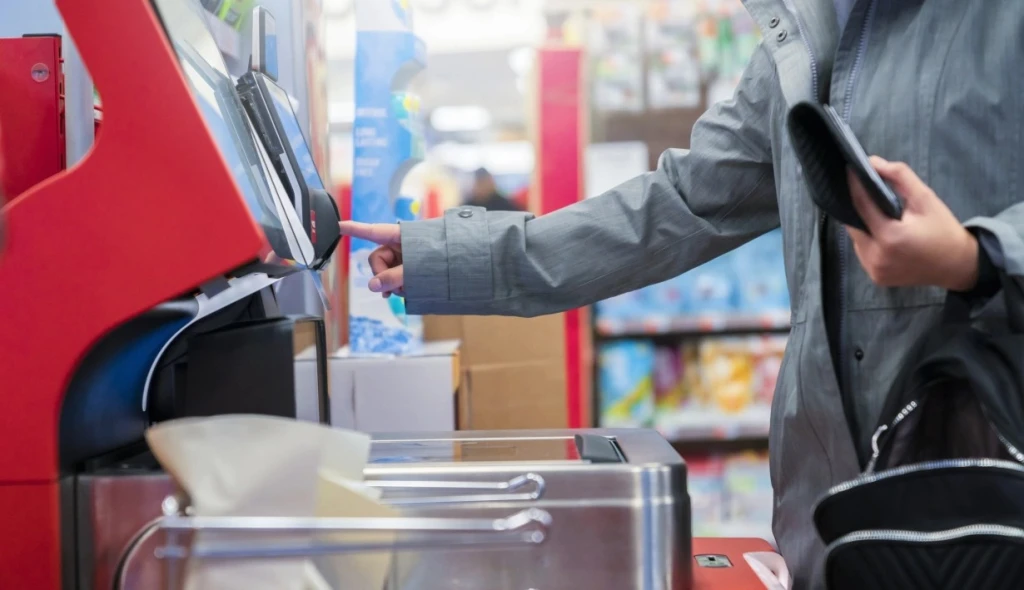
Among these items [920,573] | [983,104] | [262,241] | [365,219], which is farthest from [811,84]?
[365,219]

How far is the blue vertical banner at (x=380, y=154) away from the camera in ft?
7.18

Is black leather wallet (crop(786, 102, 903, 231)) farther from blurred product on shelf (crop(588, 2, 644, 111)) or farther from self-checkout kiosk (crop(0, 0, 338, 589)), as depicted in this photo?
blurred product on shelf (crop(588, 2, 644, 111))

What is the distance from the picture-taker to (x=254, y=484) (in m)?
0.67

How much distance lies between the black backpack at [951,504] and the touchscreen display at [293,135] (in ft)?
2.12

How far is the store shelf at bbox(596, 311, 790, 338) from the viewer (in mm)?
3143

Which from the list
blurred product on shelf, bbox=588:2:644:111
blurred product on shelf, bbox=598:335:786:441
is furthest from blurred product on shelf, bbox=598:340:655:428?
blurred product on shelf, bbox=588:2:644:111

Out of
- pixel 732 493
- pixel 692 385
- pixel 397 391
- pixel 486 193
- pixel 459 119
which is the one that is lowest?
pixel 732 493

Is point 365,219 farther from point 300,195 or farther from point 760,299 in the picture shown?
point 760,299

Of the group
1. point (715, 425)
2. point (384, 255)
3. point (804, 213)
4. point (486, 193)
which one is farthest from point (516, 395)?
point (804, 213)

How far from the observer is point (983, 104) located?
89 centimetres

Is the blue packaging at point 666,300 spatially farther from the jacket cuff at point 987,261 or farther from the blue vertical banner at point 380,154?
the jacket cuff at point 987,261

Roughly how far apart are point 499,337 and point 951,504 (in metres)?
1.90

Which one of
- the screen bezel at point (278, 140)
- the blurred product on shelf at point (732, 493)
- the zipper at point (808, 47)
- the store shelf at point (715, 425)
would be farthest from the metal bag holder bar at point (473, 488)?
the blurred product on shelf at point (732, 493)

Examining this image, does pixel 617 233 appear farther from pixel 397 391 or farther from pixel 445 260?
pixel 397 391
